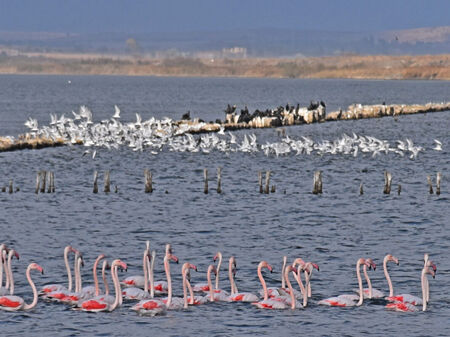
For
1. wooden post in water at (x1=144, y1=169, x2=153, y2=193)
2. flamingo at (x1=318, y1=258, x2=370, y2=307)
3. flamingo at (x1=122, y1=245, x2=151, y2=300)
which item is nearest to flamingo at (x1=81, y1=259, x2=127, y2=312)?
flamingo at (x1=122, y1=245, x2=151, y2=300)

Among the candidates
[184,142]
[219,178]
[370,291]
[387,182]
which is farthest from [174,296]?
[184,142]

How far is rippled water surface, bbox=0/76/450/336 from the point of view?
26.9m

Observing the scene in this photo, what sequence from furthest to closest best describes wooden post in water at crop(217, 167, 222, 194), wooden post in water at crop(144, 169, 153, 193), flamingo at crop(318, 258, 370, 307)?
wooden post in water at crop(144, 169, 153, 193) < wooden post in water at crop(217, 167, 222, 194) < flamingo at crop(318, 258, 370, 307)

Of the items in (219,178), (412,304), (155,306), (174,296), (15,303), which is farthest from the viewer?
(219,178)

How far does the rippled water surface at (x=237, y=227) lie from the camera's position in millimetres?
26938

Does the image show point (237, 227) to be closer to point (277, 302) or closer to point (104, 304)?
point (277, 302)

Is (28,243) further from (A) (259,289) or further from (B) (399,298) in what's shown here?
(B) (399,298)

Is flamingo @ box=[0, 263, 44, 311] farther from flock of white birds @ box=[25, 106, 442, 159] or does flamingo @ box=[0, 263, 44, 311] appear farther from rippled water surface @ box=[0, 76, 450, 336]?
flock of white birds @ box=[25, 106, 442, 159]

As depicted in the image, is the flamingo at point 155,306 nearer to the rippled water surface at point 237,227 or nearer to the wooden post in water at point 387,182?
the rippled water surface at point 237,227

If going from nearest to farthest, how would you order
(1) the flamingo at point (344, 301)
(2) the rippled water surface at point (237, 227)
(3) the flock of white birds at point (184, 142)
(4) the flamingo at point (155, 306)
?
(2) the rippled water surface at point (237, 227)
(4) the flamingo at point (155, 306)
(1) the flamingo at point (344, 301)
(3) the flock of white birds at point (184, 142)

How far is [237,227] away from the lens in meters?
42.8

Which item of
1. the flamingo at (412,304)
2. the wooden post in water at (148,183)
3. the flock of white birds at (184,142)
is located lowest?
the flamingo at (412,304)

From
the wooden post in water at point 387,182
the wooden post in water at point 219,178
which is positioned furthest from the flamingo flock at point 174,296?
the wooden post in water at point 387,182

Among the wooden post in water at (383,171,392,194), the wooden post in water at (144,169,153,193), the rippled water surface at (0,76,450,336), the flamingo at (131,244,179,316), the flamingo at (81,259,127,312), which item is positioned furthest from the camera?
the wooden post in water at (144,169,153,193)
